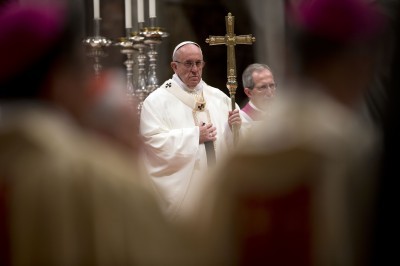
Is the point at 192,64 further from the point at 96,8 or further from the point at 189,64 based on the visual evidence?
the point at 96,8

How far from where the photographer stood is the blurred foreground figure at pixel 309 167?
1.44 meters

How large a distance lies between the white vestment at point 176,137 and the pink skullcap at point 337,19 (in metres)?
3.95

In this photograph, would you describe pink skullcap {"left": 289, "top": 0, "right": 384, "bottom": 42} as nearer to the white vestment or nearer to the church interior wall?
the white vestment

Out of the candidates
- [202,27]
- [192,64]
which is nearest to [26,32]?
[192,64]

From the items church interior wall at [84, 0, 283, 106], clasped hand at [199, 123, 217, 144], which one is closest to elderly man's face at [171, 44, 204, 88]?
clasped hand at [199, 123, 217, 144]

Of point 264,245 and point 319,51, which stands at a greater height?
point 319,51

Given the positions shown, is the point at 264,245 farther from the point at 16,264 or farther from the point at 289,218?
the point at 16,264

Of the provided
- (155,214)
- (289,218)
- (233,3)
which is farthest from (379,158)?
(233,3)

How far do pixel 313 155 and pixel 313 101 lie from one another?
0.11m

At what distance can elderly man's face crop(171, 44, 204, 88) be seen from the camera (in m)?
5.72

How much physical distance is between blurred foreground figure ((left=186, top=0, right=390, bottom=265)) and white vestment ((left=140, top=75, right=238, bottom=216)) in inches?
155

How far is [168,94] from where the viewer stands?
5.94 meters

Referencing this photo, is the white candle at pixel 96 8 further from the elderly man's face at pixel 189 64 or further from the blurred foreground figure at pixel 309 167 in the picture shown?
the blurred foreground figure at pixel 309 167

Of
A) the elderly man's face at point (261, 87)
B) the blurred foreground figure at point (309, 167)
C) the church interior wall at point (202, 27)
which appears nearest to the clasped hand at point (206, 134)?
the elderly man's face at point (261, 87)
